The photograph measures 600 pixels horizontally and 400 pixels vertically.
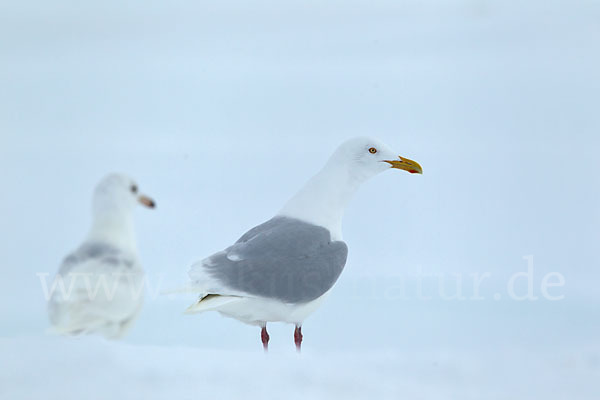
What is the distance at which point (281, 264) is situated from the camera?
120 inches

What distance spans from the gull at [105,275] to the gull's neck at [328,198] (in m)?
1.07

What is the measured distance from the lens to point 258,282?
294cm

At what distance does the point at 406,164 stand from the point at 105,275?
4.95ft

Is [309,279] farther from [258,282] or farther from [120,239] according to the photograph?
[120,239]

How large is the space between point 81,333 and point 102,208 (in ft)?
1.29

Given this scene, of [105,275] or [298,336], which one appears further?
[298,336]

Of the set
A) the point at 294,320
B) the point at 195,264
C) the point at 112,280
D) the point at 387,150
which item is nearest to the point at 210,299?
the point at 195,264

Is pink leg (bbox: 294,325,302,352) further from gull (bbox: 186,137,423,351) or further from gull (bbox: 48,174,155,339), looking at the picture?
gull (bbox: 48,174,155,339)

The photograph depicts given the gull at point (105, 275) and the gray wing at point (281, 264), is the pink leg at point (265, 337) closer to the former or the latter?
the gray wing at point (281, 264)

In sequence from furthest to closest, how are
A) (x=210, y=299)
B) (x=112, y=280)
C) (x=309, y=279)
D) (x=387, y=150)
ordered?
(x=387, y=150) → (x=309, y=279) → (x=210, y=299) → (x=112, y=280)

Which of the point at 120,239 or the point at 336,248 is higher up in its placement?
the point at 336,248

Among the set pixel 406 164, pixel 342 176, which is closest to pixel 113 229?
pixel 342 176

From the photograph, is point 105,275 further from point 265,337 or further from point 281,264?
point 265,337

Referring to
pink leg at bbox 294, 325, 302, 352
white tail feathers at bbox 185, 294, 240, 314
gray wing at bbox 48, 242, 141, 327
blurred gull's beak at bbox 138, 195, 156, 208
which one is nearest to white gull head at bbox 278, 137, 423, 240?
pink leg at bbox 294, 325, 302, 352
